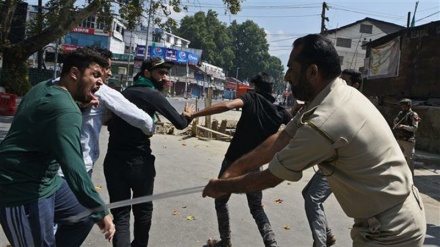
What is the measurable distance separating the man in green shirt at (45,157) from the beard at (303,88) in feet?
3.71

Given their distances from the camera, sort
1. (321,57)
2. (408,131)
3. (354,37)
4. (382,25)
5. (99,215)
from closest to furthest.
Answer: (321,57), (99,215), (408,131), (382,25), (354,37)

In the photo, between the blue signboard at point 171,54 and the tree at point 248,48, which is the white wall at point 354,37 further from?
the tree at point 248,48

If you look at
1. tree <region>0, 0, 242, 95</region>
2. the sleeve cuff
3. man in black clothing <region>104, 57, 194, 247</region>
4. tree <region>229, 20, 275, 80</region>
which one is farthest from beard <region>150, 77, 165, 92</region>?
tree <region>229, 20, 275, 80</region>

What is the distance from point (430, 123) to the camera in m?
18.0

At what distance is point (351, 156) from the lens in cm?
199

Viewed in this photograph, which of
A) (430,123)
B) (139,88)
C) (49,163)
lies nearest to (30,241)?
(49,163)

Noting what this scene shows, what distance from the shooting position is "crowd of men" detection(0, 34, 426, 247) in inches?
78.4

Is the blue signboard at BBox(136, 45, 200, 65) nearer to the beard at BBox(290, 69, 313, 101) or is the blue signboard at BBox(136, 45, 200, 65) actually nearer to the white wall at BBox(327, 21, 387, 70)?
the white wall at BBox(327, 21, 387, 70)

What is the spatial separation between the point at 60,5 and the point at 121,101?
1318 centimetres

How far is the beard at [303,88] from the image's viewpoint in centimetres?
215

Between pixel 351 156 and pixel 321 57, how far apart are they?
0.46m

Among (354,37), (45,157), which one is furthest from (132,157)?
(354,37)

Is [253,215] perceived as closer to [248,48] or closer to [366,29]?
[366,29]

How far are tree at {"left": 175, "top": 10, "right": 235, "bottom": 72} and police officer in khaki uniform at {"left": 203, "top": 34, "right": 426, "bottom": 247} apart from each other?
333 feet
